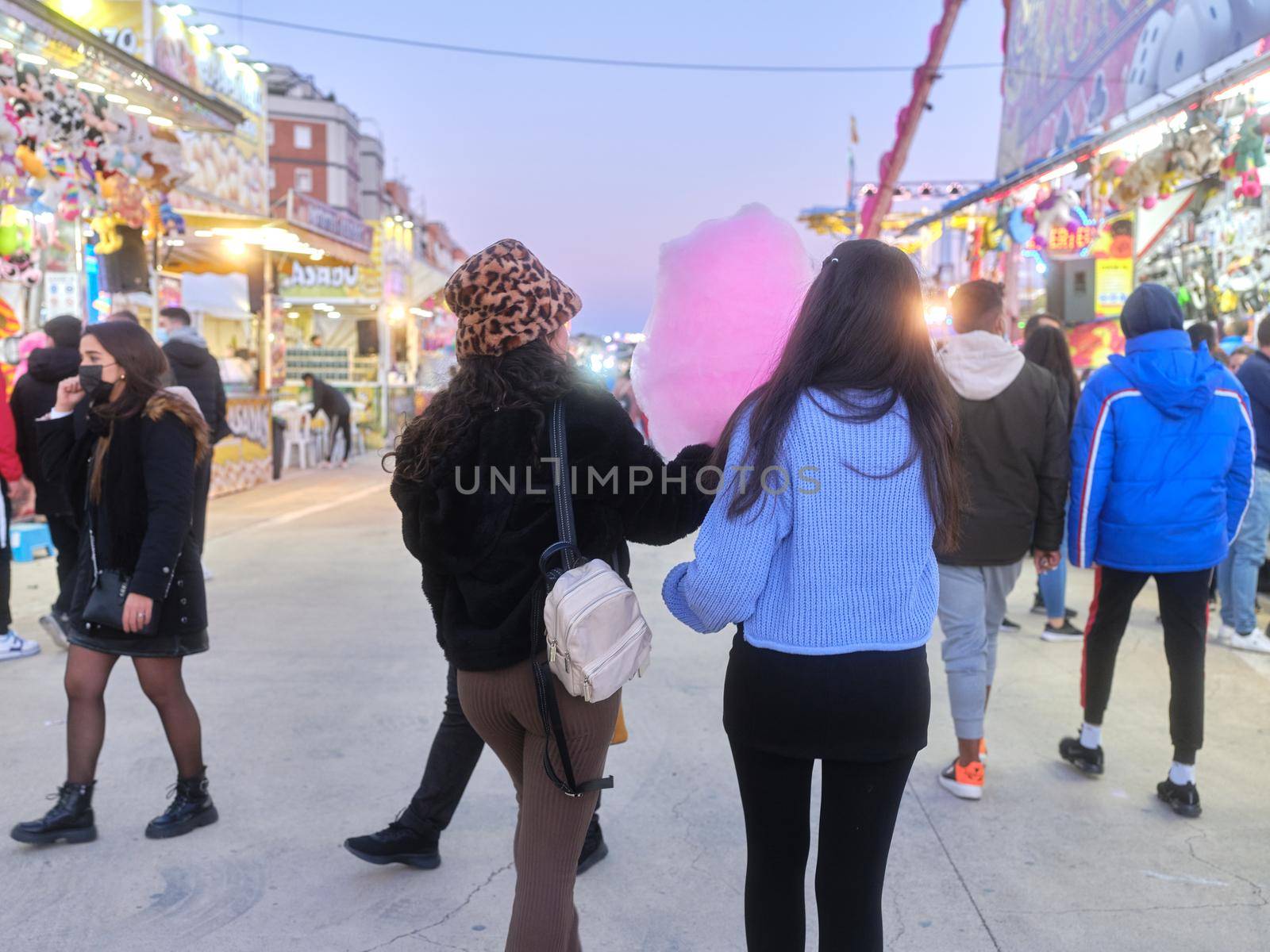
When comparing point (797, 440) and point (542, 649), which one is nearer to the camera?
point (797, 440)

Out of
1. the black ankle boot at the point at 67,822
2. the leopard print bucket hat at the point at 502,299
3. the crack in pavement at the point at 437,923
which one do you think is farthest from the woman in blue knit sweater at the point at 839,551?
the black ankle boot at the point at 67,822

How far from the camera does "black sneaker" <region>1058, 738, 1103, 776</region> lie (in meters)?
3.90

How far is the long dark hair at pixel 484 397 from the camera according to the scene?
2105 millimetres

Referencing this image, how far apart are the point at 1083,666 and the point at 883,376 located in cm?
246

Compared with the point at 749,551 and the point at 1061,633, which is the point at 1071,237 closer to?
the point at 1061,633

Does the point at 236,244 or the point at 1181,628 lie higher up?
the point at 236,244

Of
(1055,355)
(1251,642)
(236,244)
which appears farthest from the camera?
(236,244)

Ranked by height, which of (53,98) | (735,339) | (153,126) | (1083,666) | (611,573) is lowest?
(1083,666)

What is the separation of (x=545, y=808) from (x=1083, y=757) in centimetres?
259

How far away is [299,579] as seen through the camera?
767cm

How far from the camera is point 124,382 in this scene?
128 inches

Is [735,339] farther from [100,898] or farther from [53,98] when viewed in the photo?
[53,98]

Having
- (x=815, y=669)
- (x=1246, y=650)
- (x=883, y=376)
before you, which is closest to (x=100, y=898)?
(x=815, y=669)

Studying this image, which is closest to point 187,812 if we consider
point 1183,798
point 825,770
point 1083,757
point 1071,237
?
point 825,770
